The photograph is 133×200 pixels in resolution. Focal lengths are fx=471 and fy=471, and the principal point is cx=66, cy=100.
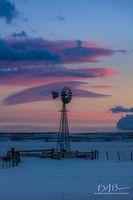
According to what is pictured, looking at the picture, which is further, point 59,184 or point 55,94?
point 55,94

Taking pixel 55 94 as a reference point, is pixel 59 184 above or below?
below

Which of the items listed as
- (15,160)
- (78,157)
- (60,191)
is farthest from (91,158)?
(60,191)

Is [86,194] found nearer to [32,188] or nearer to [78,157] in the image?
[32,188]

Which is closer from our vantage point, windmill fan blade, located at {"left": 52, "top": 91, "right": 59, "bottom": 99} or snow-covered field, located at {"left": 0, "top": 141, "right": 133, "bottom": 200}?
snow-covered field, located at {"left": 0, "top": 141, "right": 133, "bottom": 200}

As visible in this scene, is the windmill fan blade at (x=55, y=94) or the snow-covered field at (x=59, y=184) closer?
the snow-covered field at (x=59, y=184)

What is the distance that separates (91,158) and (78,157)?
1.40m

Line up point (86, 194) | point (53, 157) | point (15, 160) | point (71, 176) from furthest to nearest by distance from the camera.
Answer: point (53, 157) → point (15, 160) → point (71, 176) → point (86, 194)

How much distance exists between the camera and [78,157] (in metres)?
50.5

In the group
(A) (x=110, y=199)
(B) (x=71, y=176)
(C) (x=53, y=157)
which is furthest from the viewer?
(C) (x=53, y=157)

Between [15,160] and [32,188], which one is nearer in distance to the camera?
[32,188]

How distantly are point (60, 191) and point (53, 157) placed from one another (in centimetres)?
2558

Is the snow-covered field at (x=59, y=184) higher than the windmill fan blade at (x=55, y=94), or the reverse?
the windmill fan blade at (x=55, y=94)

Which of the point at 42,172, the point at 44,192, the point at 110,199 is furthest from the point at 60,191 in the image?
the point at 42,172

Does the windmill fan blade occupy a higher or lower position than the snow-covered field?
higher
